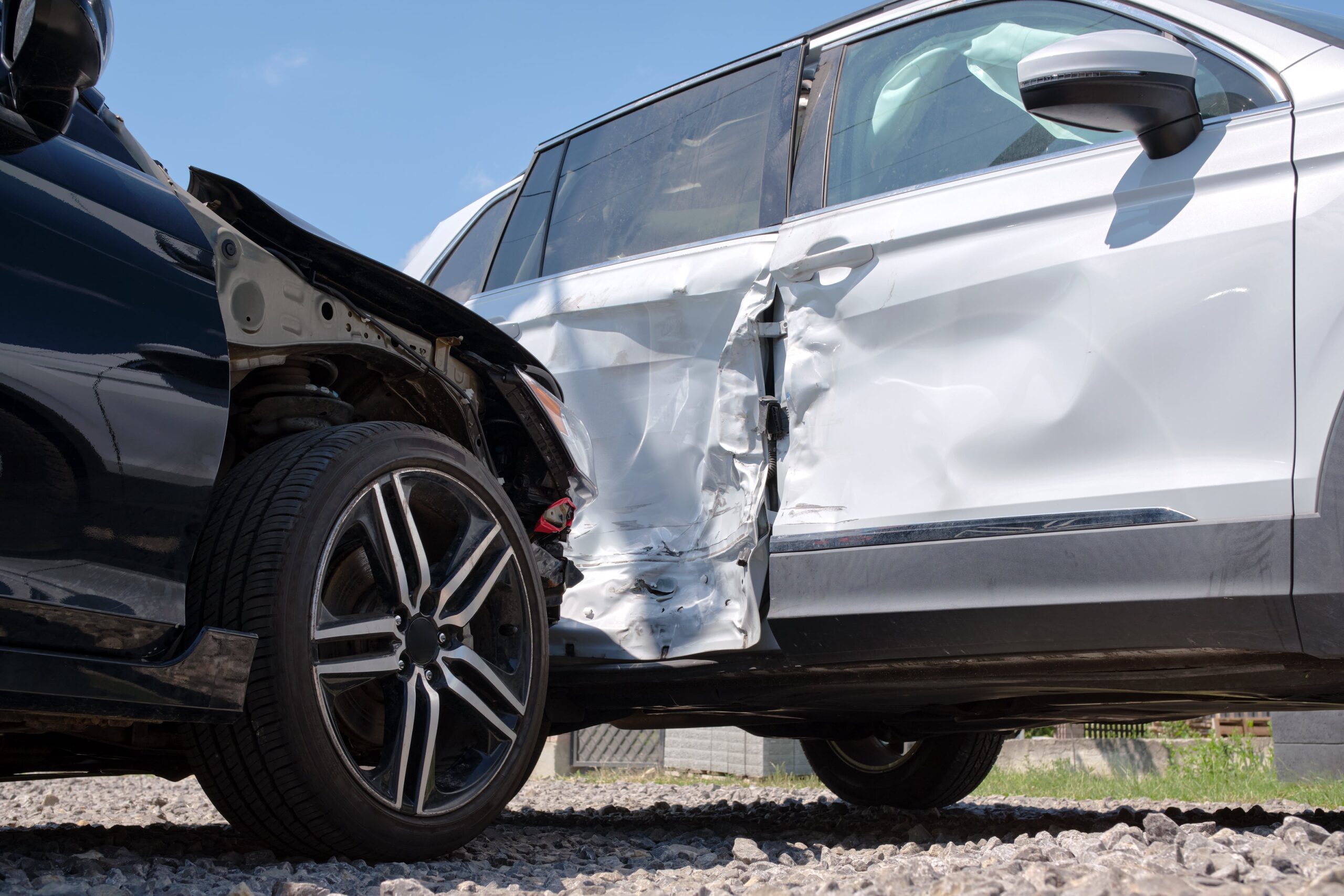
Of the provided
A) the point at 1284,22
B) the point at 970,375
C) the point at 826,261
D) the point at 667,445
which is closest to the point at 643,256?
the point at 667,445

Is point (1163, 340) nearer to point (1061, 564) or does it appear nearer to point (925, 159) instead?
point (1061, 564)

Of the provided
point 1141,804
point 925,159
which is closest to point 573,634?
point 925,159

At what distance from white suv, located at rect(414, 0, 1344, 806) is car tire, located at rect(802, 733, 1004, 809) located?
0.67 metres

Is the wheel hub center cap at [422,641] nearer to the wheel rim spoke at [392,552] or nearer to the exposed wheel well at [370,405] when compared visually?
the wheel rim spoke at [392,552]

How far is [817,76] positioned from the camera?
10.4ft

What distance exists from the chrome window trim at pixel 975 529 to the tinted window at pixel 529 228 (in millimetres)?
1551

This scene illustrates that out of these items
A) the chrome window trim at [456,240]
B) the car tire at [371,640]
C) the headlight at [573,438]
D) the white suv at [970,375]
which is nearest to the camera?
the car tire at [371,640]

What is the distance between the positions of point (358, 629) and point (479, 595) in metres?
0.35

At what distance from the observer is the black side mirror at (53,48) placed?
1.71 m

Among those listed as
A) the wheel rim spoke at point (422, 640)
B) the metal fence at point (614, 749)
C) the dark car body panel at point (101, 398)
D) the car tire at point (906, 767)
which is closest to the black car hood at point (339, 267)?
the dark car body panel at point (101, 398)

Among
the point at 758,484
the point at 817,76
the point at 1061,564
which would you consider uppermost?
the point at 817,76

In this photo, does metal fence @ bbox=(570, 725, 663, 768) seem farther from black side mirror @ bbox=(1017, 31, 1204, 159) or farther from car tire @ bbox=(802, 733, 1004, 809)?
black side mirror @ bbox=(1017, 31, 1204, 159)

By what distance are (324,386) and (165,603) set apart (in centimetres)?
81

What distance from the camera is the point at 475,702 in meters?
2.40
